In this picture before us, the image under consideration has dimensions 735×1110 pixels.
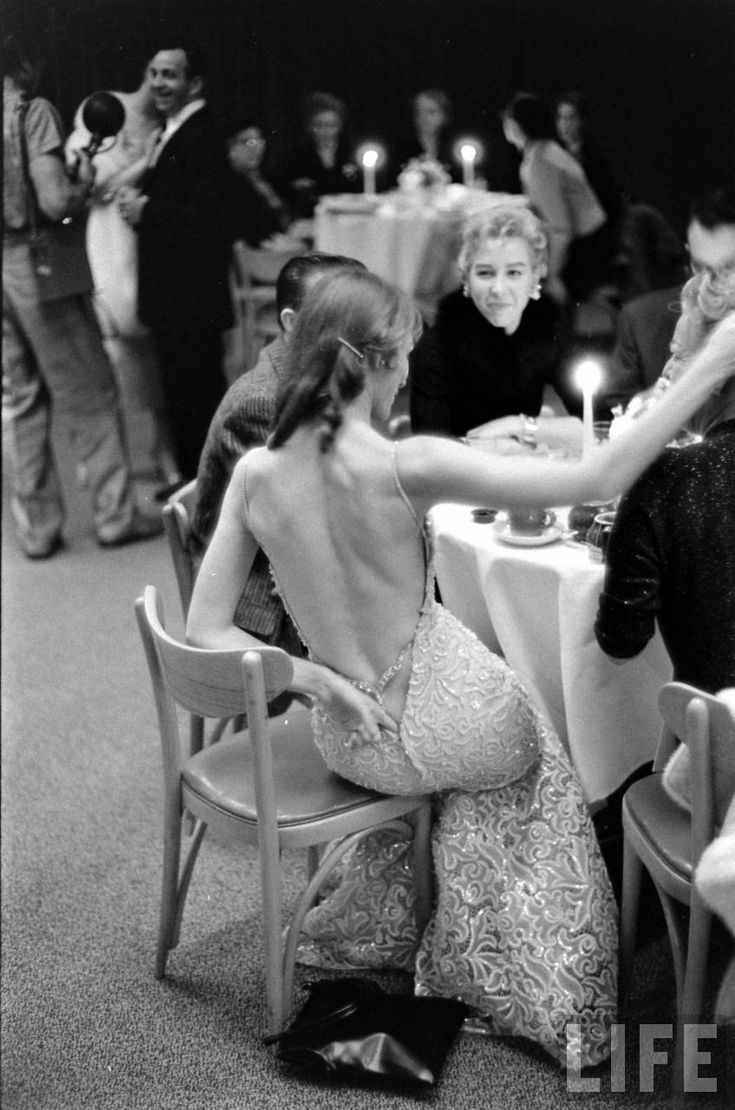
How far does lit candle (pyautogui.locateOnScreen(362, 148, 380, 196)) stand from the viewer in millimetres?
2168

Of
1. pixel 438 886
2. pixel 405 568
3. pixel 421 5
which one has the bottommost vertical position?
pixel 438 886

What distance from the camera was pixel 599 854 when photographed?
199 cm

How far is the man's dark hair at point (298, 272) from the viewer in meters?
1.94

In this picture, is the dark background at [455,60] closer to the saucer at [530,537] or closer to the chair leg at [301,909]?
the saucer at [530,537]

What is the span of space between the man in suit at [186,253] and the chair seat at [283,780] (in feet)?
1.70

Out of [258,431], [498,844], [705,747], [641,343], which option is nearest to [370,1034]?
[498,844]

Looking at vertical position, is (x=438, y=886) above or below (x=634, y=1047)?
above

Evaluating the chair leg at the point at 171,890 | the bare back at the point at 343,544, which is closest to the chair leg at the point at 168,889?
the chair leg at the point at 171,890

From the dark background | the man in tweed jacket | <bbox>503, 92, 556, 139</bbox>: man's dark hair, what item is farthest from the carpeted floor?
<bbox>503, 92, 556, 139</bbox>: man's dark hair

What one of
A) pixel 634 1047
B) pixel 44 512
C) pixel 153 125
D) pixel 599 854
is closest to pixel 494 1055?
pixel 634 1047

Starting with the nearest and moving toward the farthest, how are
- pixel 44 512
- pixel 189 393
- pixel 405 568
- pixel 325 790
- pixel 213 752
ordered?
pixel 405 568, pixel 325 790, pixel 213 752, pixel 189 393, pixel 44 512

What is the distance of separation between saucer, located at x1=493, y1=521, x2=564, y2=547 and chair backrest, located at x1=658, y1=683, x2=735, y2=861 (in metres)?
0.50

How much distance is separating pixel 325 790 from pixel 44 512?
8.11ft

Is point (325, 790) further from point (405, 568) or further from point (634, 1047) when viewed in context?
point (634, 1047)
